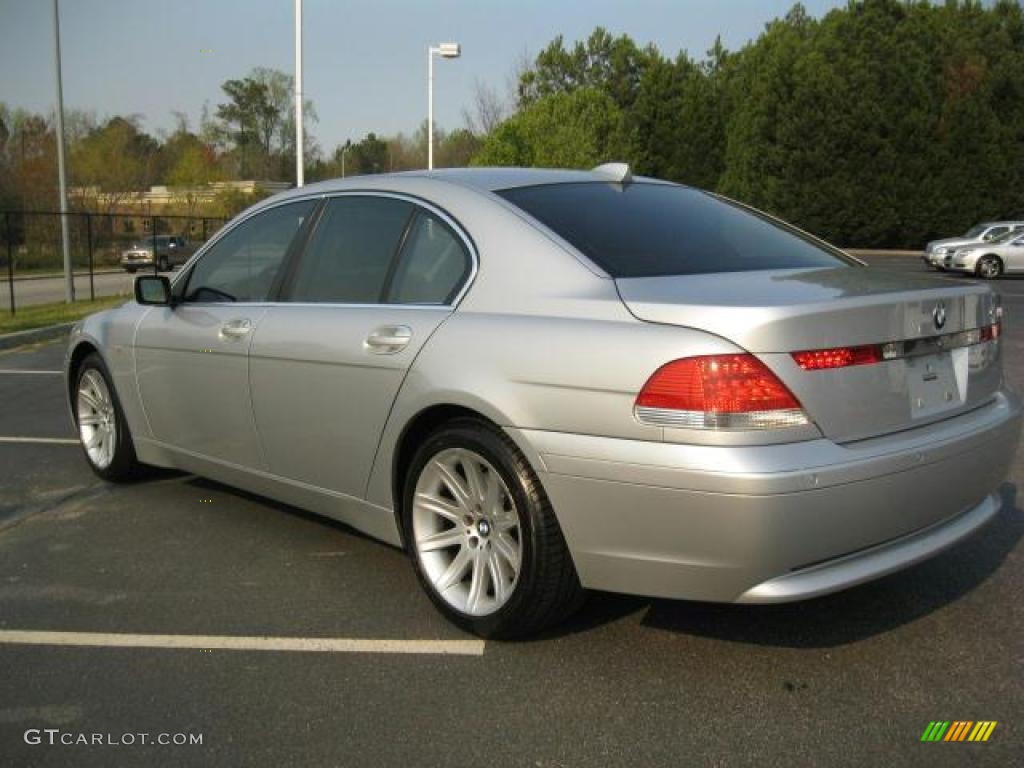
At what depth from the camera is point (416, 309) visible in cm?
361

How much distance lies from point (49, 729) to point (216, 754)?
544 millimetres

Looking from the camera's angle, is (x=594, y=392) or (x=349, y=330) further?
(x=349, y=330)

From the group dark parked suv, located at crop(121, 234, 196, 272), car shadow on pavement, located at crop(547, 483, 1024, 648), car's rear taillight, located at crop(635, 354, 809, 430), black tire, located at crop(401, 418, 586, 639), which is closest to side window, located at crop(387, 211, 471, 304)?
black tire, located at crop(401, 418, 586, 639)

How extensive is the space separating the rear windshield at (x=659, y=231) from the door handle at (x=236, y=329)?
1350 mm

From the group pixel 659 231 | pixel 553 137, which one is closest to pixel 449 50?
pixel 553 137

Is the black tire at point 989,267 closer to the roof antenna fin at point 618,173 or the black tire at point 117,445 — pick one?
the roof antenna fin at point 618,173

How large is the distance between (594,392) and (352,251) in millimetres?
1555

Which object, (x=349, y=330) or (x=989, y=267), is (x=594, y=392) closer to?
(x=349, y=330)

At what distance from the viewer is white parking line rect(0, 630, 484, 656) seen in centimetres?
334

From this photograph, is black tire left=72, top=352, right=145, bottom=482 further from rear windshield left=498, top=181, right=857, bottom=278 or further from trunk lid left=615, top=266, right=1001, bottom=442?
trunk lid left=615, top=266, right=1001, bottom=442

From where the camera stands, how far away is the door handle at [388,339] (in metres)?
3.55

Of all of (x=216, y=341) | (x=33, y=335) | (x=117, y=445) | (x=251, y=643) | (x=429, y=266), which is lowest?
(x=251, y=643)

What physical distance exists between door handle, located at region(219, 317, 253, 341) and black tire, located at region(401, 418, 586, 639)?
133cm

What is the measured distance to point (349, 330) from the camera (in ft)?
12.4
